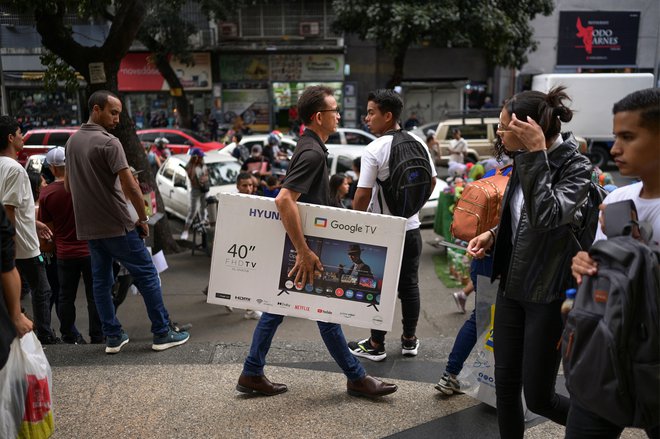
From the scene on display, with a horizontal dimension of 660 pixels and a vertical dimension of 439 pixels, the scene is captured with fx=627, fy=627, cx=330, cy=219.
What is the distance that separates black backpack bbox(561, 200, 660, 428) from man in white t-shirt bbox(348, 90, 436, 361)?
2.17 meters

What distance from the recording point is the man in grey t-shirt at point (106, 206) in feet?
13.5

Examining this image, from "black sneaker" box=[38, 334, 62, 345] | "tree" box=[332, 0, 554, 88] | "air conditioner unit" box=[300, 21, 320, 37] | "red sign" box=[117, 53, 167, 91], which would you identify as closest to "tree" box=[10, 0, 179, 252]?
"black sneaker" box=[38, 334, 62, 345]

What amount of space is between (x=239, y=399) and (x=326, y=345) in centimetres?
61

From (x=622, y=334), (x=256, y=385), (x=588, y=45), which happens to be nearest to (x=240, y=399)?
(x=256, y=385)

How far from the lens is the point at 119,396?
371 cm

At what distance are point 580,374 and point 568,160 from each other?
0.97 m

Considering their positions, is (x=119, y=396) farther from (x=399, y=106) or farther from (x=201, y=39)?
(x=201, y=39)

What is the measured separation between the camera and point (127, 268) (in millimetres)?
4312

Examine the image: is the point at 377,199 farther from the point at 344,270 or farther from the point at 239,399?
the point at 239,399

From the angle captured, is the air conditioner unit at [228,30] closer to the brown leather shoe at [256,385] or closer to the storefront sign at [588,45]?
the storefront sign at [588,45]

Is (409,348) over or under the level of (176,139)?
under

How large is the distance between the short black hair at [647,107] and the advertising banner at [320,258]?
4.50ft

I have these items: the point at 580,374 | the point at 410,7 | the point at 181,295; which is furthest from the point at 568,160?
the point at 410,7

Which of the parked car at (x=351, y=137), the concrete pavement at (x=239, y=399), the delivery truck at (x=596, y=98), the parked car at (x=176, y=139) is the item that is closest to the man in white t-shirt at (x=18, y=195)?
the concrete pavement at (x=239, y=399)
